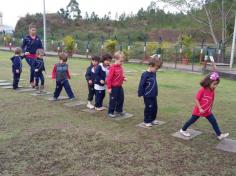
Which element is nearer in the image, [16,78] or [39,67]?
[39,67]

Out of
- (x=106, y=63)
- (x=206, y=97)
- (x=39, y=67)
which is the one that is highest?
(x=106, y=63)

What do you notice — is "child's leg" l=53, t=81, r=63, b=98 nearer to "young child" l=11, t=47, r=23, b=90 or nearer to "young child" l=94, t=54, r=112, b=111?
"young child" l=94, t=54, r=112, b=111

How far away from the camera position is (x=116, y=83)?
6008mm

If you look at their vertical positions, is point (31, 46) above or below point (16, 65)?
above

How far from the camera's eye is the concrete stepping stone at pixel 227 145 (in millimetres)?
4521

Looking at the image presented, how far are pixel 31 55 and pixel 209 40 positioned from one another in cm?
2466

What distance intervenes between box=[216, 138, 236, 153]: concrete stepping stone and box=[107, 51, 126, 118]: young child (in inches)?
82.0

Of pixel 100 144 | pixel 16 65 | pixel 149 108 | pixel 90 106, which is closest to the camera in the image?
pixel 100 144

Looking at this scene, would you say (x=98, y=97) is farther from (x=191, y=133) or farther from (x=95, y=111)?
(x=191, y=133)

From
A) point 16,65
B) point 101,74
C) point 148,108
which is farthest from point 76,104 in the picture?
point 16,65

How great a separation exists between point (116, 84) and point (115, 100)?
1.04ft

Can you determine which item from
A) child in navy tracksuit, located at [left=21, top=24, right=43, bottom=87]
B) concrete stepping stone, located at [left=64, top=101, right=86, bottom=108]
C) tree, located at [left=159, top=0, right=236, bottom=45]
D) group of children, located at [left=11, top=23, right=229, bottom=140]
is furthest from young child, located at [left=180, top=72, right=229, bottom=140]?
tree, located at [left=159, top=0, right=236, bottom=45]

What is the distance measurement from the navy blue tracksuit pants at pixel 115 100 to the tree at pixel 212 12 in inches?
717

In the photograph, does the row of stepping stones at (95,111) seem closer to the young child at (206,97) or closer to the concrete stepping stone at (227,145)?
the concrete stepping stone at (227,145)
